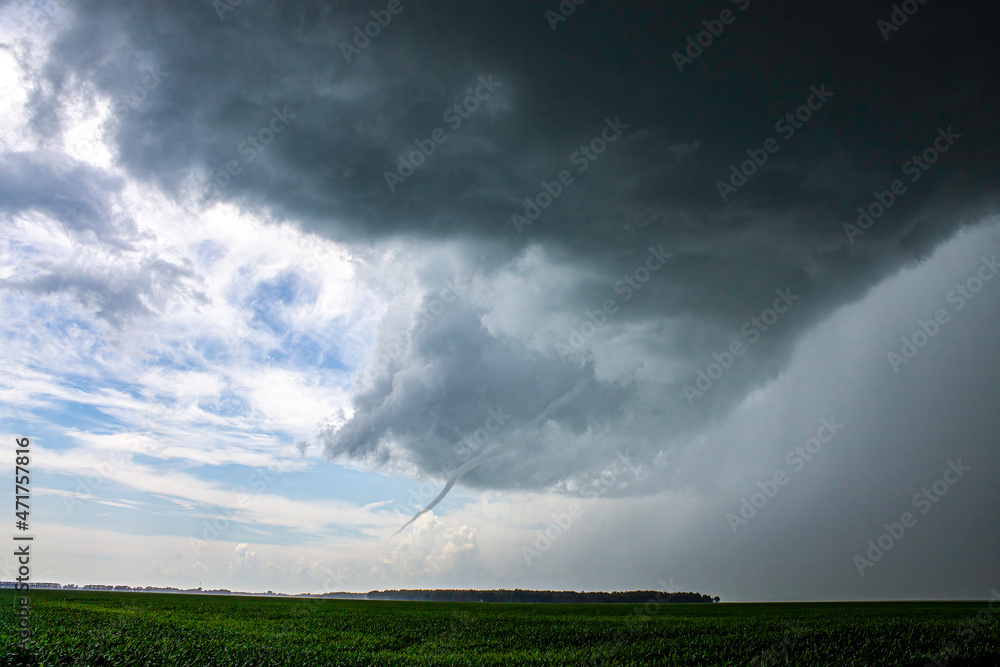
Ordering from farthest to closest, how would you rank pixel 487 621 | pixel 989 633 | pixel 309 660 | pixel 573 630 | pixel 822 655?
pixel 487 621
pixel 573 630
pixel 989 633
pixel 822 655
pixel 309 660

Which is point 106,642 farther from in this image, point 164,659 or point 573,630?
point 573,630

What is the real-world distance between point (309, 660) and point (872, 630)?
36908 mm

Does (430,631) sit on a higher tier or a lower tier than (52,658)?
lower

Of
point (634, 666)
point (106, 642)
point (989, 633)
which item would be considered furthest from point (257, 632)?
point (989, 633)

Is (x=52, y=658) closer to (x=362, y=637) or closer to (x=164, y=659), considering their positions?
(x=164, y=659)

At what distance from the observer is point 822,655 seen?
31406 mm

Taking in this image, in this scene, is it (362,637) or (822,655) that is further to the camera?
(362,637)

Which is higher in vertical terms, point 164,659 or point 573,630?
point 164,659

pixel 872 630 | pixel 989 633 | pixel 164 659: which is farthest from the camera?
pixel 872 630

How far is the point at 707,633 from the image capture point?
39.7m

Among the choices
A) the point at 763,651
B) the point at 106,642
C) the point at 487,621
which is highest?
the point at 106,642

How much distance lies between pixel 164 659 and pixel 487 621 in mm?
31481

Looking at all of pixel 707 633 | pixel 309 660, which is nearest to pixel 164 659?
pixel 309 660

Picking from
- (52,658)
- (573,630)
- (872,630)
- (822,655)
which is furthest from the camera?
(573,630)
